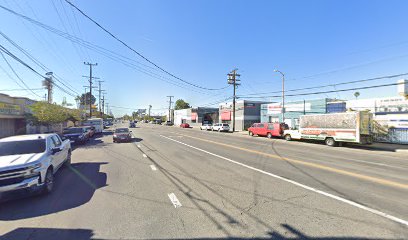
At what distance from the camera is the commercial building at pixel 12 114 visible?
2015 cm

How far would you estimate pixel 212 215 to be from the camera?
14.1 feet

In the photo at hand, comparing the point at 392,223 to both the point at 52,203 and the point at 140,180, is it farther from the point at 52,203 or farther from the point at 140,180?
the point at 52,203

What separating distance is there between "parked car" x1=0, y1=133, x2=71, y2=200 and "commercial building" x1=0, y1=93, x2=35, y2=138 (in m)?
18.3

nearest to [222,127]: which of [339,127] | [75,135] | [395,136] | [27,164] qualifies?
[339,127]

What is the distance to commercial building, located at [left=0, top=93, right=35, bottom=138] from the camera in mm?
20153

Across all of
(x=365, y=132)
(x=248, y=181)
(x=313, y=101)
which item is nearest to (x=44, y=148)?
(x=248, y=181)

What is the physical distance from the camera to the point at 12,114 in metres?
21.5

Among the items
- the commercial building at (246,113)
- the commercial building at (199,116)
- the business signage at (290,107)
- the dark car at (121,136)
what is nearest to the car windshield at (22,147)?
the dark car at (121,136)

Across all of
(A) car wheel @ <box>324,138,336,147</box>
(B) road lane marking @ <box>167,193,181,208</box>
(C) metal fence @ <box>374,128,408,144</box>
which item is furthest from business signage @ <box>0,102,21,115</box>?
(C) metal fence @ <box>374,128,408,144</box>

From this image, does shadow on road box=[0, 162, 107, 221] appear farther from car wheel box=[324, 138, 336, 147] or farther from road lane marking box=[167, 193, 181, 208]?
car wheel box=[324, 138, 336, 147]

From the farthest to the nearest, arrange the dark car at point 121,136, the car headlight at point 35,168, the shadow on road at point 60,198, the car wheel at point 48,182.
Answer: the dark car at point 121,136
the car wheel at point 48,182
the car headlight at point 35,168
the shadow on road at point 60,198

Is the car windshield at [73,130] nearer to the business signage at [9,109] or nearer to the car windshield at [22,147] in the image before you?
the business signage at [9,109]

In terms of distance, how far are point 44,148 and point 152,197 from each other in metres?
4.01

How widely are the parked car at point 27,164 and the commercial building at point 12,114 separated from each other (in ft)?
59.9
